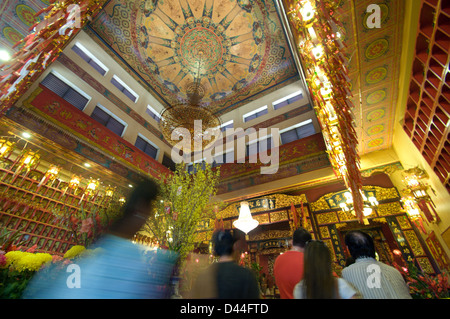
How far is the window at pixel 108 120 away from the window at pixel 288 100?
7.48m

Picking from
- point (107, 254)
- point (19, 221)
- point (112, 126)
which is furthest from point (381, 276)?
point (112, 126)

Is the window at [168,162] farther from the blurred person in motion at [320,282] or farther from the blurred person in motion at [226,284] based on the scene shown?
the blurred person in motion at [320,282]

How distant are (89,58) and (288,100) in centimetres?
919

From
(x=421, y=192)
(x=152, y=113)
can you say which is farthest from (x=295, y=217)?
(x=152, y=113)

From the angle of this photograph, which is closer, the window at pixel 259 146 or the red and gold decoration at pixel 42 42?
the red and gold decoration at pixel 42 42

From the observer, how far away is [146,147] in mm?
9062

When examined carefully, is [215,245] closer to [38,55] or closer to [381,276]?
[381,276]

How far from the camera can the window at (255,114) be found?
9.52m

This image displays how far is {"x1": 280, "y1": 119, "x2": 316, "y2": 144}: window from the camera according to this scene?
7785 millimetres

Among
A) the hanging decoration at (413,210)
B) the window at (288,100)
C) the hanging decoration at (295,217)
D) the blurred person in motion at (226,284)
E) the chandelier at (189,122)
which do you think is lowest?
the blurred person in motion at (226,284)

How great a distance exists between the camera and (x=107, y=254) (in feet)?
4.41

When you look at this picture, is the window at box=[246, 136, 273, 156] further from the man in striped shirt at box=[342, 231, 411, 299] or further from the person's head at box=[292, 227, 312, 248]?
the man in striped shirt at box=[342, 231, 411, 299]

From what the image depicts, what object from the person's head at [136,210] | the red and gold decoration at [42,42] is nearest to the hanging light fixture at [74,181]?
the red and gold decoration at [42,42]
